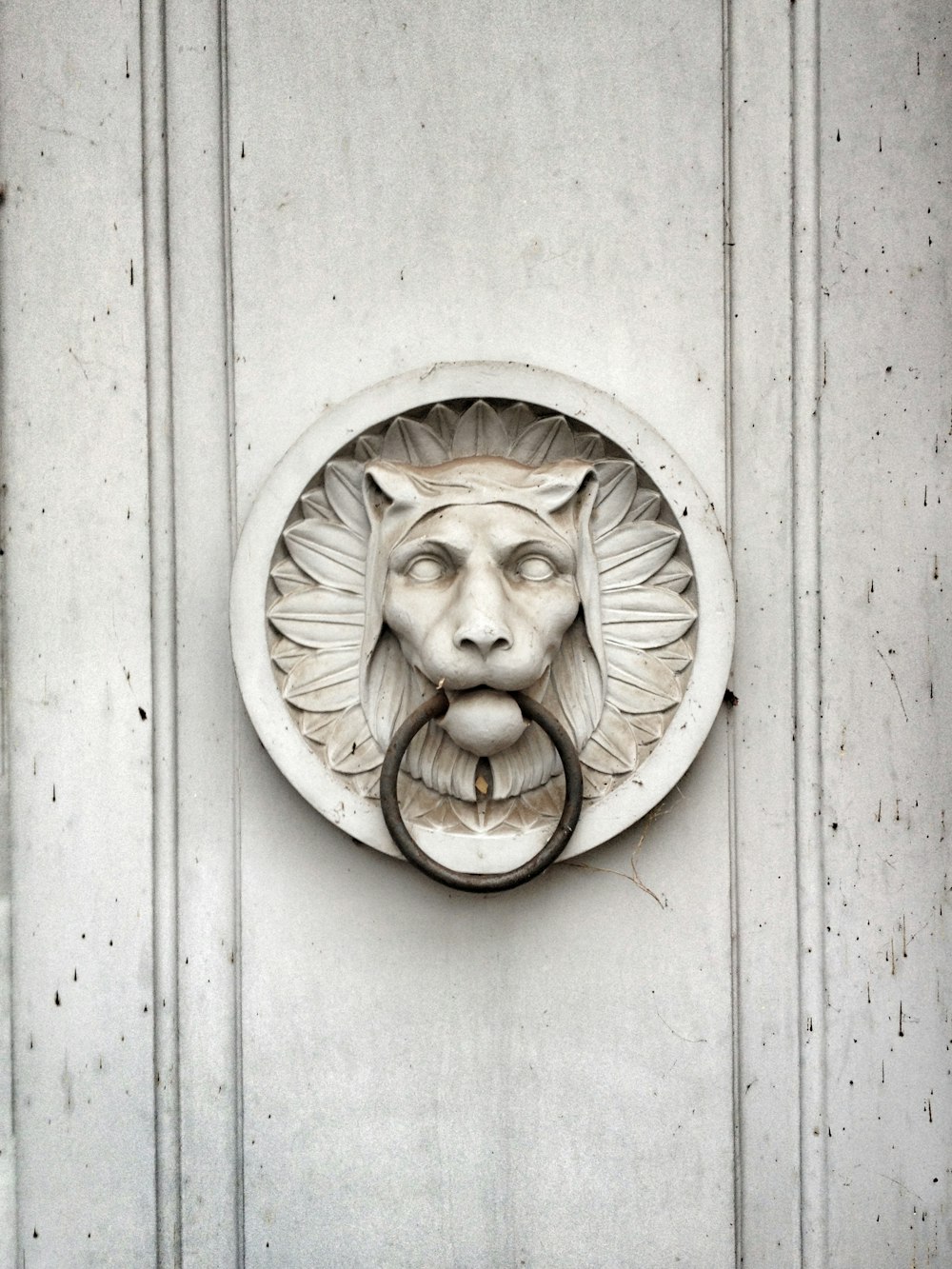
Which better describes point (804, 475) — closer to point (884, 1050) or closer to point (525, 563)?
point (525, 563)

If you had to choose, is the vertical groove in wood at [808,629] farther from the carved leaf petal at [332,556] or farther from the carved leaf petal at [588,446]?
the carved leaf petal at [332,556]

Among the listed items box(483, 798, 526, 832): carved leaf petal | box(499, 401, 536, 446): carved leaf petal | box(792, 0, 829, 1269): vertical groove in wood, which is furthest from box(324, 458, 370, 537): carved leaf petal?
box(792, 0, 829, 1269): vertical groove in wood

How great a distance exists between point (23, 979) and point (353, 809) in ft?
0.91

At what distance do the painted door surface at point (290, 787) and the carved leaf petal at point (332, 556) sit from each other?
0.06 metres

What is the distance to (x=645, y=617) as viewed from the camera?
2.37 feet

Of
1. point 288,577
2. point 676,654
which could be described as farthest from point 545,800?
point 288,577

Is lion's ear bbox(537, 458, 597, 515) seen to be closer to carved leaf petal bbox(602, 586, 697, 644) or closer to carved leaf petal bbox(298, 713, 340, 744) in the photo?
carved leaf petal bbox(602, 586, 697, 644)

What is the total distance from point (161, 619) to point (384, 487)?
0.20 m

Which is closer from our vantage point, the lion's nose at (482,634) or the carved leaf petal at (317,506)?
the lion's nose at (482,634)

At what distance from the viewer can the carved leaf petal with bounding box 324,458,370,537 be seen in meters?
0.72

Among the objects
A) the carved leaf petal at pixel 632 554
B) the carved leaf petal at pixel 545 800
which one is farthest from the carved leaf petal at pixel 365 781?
the carved leaf petal at pixel 632 554

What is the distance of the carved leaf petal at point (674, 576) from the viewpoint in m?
0.72

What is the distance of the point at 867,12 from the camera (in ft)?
2.47

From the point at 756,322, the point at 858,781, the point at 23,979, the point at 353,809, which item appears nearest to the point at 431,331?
the point at 756,322
